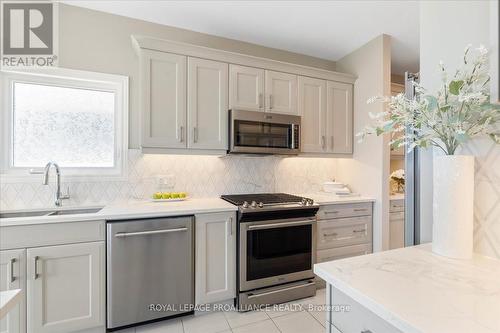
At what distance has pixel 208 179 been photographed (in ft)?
8.95

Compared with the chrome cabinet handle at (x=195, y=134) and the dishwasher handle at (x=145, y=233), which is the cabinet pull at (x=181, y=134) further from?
the dishwasher handle at (x=145, y=233)

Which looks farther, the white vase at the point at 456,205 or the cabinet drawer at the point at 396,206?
the cabinet drawer at the point at 396,206

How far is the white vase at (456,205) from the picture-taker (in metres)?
0.91

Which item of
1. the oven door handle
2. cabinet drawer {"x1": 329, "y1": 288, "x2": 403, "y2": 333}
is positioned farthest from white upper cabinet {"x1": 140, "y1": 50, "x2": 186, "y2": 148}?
cabinet drawer {"x1": 329, "y1": 288, "x2": 403, "y2": 333}

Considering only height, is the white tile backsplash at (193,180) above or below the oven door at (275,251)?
above

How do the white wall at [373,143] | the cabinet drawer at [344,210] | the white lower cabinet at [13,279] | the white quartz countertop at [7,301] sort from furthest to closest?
the white wall at [373,143]
the cabinet drawer at [344,210]
the white lower cabinet at [13,279]
the white quartz countertop at [7,301]

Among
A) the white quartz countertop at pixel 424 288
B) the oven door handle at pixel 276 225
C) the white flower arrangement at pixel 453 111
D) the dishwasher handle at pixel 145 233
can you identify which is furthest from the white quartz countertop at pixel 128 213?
the white flower arrangement at pixel 453 111

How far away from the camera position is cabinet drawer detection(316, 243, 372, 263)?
8.36 ft

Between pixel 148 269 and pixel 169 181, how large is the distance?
0.90 meters

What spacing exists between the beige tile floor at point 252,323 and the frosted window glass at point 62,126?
1.59m

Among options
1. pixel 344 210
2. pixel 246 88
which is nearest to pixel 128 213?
→ pixel 246 88

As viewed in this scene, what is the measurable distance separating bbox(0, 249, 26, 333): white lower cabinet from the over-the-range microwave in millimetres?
1758

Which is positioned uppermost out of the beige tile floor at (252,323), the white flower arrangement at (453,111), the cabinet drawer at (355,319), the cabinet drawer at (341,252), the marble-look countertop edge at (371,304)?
the white flower arrangement at (453,111)

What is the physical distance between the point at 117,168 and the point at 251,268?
5.34 ft
